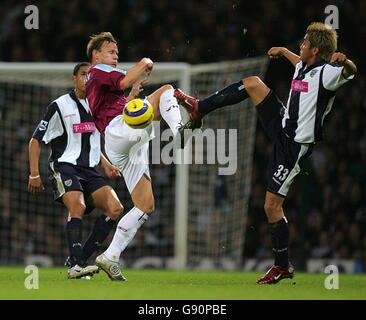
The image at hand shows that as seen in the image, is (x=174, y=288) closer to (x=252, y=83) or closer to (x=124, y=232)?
(x=124, y=232)

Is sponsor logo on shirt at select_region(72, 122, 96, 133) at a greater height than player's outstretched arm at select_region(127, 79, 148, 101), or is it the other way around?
player's outstretched arm at select_region(127, 79, 148, 101)

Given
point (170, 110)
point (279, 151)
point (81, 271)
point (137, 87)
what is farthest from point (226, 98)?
point (81, 271)

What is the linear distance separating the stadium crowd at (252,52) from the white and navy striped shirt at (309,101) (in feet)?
15.9

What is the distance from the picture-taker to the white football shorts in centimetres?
837

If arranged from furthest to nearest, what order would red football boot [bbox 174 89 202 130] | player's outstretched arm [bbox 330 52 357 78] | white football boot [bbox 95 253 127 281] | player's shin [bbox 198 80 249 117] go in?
red football boot [bbox 174 89 202 130], player's shin [bbox 198 80 249 117], white football boot [bbox 95 253 127 281], player's outstretched arm [bbox 330 52 357 78]

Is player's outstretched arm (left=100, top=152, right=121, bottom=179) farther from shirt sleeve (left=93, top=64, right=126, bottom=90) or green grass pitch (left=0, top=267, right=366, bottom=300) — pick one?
shirt sleeve (left=93, top=64, right=126, bottom=90)

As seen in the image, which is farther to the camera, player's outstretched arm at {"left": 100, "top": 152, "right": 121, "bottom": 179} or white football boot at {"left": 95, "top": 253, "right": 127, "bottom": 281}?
player's outstretched arm at {"left": 100, "top": 152, "right": 121, "bottom": 179}

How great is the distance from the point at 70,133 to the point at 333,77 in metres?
2.65

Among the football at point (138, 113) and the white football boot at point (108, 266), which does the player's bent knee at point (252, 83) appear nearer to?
the football at point (138, 113)

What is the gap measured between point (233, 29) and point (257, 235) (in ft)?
11.7

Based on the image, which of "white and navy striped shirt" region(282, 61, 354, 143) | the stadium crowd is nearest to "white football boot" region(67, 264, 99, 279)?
"white and navy striped shirt" region(282, 61, 354, 143)

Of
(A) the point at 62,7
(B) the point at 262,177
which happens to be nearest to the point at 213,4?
(A) the point at 62,7

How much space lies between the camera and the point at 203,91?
42.4ft

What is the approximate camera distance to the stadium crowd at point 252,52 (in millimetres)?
13828
